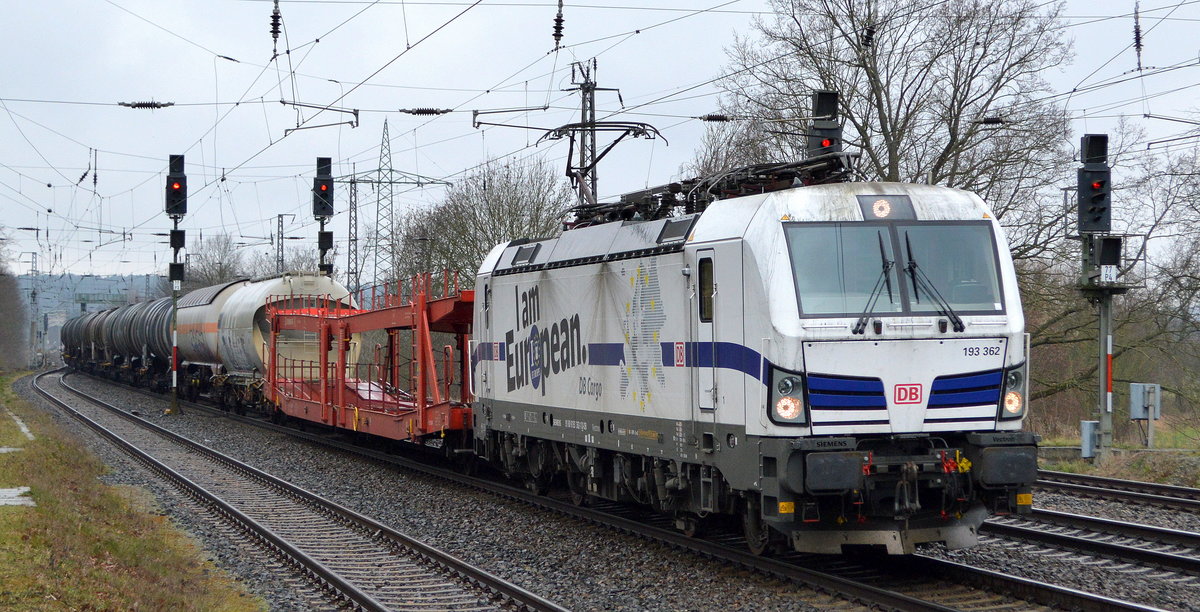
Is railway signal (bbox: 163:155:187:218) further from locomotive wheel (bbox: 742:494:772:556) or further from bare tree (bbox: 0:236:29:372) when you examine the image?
bare tree (bbox: 0:236:29:372)

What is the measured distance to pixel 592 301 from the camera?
496 inches

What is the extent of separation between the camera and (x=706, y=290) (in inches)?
402

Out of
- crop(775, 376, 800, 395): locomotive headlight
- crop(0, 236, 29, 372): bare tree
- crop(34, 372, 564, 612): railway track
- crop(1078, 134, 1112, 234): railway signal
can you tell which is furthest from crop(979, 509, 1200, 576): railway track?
crop(0, 236, 29, 372): bare tree

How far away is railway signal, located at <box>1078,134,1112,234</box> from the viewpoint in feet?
57.1

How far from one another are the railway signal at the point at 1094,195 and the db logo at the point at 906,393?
9680mm

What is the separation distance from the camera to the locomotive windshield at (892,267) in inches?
368

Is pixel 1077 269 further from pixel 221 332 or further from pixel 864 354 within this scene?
pixel 221 332

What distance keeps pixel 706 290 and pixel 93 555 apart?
6369 millimetres

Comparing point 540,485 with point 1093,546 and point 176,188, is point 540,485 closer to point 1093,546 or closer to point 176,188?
point 1093,546

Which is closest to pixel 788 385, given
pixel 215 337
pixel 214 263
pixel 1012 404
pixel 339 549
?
pixel 1012 404

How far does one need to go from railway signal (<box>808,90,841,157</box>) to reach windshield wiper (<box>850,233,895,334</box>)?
8.38 metres

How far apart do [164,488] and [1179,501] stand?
1446 centimetres

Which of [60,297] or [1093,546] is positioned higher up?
[60,297]

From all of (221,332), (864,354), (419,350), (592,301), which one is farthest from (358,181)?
(864,354)
